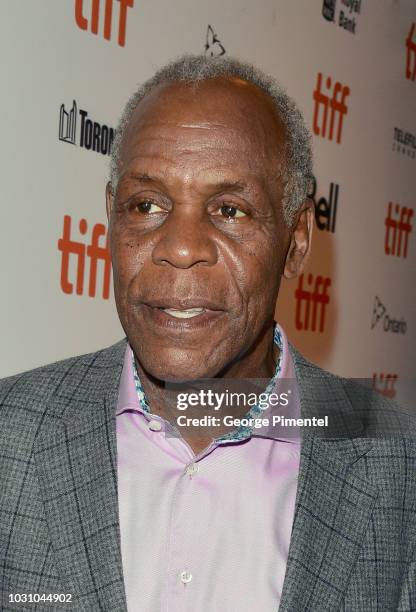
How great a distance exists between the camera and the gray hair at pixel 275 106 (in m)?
1.62

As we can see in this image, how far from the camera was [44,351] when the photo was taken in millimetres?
2295

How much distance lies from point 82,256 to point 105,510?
1101mm

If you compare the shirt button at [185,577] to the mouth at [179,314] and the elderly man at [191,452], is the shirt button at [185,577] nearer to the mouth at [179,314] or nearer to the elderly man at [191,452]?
the elderly man at [191,452]

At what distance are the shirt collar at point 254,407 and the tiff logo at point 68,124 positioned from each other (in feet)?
2.82

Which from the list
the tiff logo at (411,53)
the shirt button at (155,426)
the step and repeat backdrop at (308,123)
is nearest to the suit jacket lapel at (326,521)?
the shirt button at (155,426)

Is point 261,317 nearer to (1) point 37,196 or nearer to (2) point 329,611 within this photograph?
(2) point 329,611

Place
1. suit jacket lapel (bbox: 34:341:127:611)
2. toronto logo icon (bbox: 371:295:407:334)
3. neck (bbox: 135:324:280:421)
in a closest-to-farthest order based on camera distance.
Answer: suit jacket lapel (bbox: 34:341:127:611)
neck (bbox: 135:324:280:421)
toronto logo icon (bbox: 371:295:407:334)

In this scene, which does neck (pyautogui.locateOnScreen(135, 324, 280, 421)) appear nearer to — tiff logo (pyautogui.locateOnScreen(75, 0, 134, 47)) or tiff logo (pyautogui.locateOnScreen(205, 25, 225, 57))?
tiff logo (pyautogui.locateOnScreen(75, 0, 134, 47))

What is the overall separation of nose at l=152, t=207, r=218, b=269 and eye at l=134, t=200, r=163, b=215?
0.04m

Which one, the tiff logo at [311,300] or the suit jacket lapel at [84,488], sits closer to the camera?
the suit jacket lapel at [84,488]

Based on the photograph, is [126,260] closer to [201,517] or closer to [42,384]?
[42,384]

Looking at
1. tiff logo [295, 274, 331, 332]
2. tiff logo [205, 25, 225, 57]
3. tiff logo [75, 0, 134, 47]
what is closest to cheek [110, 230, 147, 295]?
tiff logo [75, 0, 134, 47]

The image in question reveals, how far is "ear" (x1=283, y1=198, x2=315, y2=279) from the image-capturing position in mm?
1737

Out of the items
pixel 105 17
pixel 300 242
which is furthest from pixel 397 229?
pixel 300 242
